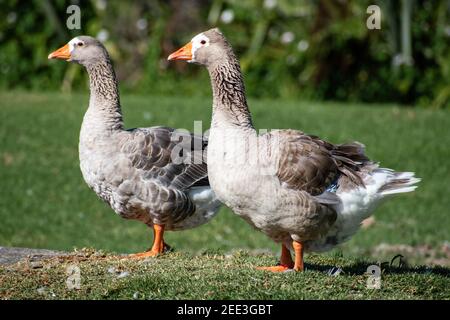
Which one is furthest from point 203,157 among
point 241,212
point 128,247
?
point 128,247

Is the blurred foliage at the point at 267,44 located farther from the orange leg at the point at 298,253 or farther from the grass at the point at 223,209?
the orange leg at the point at 298,253

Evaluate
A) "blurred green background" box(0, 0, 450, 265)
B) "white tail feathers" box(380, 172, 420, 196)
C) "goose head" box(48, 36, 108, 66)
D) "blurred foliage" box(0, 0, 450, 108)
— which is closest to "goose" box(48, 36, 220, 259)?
"goose head" box(48, 36, 108, 66)

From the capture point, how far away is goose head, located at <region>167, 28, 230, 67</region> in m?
6.79

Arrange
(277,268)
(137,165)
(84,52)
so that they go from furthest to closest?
(84,52) → (137,165) → (277,268)

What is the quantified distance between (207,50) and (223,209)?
20.3 feet

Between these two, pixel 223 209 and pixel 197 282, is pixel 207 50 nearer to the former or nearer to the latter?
pixel 197 282

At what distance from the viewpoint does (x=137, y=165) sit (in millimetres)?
7461

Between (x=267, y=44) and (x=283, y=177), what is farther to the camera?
(x=267, y=44)

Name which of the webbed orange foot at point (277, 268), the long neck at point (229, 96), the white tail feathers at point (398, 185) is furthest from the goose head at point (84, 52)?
the white tail feathers at point (398, 185)

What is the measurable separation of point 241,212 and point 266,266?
0.87 m

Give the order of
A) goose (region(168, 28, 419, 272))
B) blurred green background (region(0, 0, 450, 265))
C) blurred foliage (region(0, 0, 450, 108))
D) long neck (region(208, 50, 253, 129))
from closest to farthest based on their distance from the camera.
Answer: goose (region(168, 28, 419, 272)) → long neck (region(208, 50, 253, 129)) → blurred green background (region(0, 0, 450, 265)) → blurred foliage (region(0, 0, 450, 108))

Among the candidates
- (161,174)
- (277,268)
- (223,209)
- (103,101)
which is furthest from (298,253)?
(223,209)

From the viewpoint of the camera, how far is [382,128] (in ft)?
49.4

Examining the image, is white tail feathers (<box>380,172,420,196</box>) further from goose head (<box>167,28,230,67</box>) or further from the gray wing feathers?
the gray wing feathers
